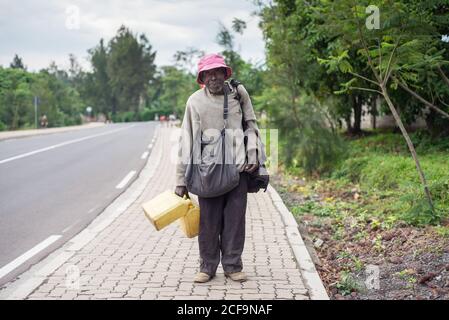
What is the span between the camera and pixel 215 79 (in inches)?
192

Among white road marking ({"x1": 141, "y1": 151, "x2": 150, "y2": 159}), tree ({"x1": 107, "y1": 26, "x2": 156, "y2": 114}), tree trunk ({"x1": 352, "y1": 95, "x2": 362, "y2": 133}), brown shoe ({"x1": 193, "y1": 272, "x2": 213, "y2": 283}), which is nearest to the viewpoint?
brown shoe ({"x1": 193, "y1": 272, "x2": 213, "y2": 283})

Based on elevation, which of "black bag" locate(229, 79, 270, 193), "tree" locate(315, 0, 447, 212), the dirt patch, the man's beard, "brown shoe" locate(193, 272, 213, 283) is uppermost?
"tree" locate(315, 0, 447, 212)

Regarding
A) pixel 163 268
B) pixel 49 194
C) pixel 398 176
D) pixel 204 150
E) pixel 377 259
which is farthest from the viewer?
pixel 49 194

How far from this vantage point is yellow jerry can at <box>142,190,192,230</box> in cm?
487

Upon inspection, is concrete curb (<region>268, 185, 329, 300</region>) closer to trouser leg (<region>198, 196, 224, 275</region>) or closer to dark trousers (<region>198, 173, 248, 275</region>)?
dark trousers (<region>198, 173, 248, 275</region>)

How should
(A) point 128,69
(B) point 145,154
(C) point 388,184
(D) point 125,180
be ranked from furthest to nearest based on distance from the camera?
(A) point 128,69
(B) point 145,154
(D) point 125,180
(C) point 388,184

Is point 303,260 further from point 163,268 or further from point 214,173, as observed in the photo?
point 214,173

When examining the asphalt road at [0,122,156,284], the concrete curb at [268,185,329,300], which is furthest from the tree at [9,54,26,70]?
the concrete curb at [268,185,329,300]

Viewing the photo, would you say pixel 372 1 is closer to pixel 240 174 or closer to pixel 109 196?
pixel 240 174

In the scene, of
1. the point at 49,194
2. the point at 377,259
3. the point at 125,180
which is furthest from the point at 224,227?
the point at 125,180

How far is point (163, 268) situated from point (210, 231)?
763 millimetres

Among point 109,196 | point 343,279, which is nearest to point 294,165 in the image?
point 109,196

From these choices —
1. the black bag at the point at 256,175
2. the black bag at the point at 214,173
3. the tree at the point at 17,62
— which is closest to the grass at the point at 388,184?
the black bag at the point at 256,175
